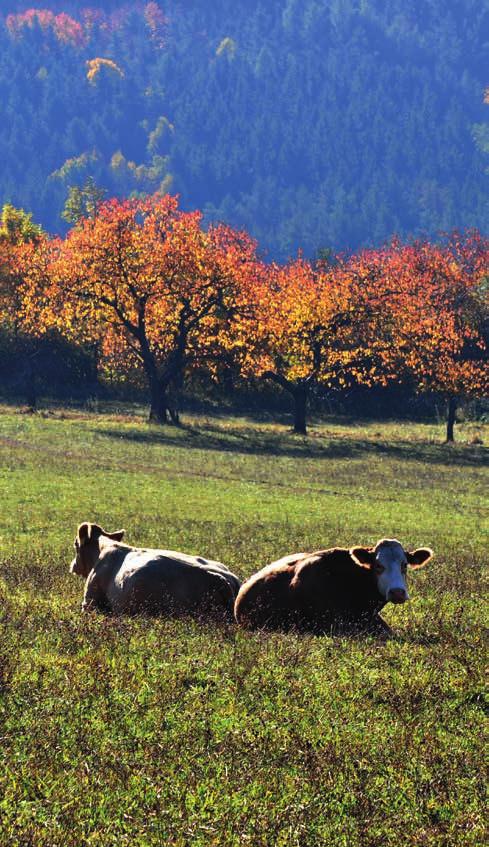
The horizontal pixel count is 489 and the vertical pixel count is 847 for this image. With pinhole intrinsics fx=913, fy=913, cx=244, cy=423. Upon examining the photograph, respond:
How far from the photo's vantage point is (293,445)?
63.1 metres

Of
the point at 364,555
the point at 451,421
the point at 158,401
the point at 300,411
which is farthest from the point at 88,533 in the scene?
the point at 451,421

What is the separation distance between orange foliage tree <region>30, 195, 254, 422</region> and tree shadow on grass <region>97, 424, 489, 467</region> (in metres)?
7.97

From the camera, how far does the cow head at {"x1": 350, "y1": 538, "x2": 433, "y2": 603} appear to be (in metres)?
13.4

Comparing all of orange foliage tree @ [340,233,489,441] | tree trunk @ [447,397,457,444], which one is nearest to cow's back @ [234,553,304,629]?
orange foliage tree @ [340,233,489,441]

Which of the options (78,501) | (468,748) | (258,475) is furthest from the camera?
(258,475)

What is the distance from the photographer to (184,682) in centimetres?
1064

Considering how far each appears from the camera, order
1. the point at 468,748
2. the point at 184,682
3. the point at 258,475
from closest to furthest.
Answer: the point at 468,748
the point at 184,682
the point at 258,475

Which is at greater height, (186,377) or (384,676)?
(186,377)

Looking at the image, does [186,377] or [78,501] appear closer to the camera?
[78,501]

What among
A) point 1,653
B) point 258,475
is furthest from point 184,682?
point 258,475

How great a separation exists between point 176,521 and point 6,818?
21885 mm

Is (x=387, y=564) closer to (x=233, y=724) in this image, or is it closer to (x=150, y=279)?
(x=233, y=724)

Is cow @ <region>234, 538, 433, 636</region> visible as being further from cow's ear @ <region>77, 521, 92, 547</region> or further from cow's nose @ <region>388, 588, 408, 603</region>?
cow's ear @ <region>77, 521, 92, 547</region>

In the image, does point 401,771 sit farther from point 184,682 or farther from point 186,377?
point 186,377
